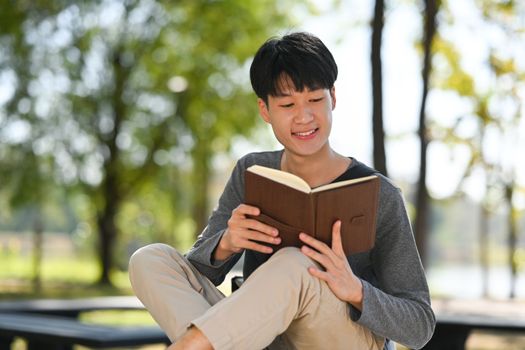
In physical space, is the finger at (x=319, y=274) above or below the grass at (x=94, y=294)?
above

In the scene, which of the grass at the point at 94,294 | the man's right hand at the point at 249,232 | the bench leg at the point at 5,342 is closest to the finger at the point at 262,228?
the man's right hand at the point at 249,232

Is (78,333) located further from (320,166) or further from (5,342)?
(320,166)

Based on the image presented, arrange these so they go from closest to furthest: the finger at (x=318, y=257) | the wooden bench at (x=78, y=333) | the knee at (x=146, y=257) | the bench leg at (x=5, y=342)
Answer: the finger at (x=318, y=257)
the knee at (x=146, y=257)
the wooden bench at (x=78, y=333)
the bench leg at (x=5, y=342)

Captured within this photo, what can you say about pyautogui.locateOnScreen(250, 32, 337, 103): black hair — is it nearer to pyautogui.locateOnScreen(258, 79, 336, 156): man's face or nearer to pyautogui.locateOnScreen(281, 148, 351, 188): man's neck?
Result: pyautogui.locateOnScreen(258, 79, 336, 156): man's face

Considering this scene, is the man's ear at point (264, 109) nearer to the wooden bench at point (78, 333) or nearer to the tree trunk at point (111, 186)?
the wooden bench at point (78, 333)

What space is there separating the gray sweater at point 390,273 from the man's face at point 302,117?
0.21 m

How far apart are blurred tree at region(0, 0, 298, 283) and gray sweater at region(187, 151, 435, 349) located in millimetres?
16621

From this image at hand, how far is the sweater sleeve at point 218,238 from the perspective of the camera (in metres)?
2.97

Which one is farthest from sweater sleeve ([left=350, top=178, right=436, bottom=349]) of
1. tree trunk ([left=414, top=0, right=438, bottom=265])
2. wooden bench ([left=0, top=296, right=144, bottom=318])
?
tree trunk ([left=414, top=0, right=438, bottom=265])

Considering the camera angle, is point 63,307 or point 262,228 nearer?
point 262,228

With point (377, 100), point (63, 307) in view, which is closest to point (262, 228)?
point (63, 307)

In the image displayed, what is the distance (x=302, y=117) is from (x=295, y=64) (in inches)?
6.8

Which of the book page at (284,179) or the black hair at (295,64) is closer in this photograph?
the book page at (284,179)

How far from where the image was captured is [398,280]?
290 centimetres
